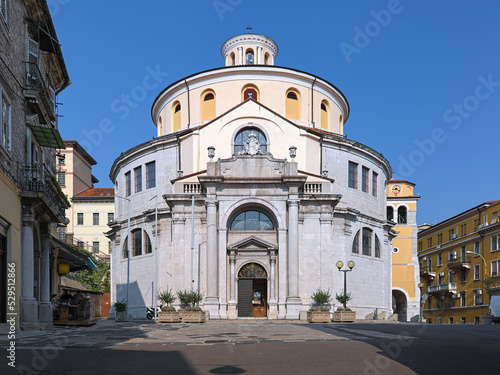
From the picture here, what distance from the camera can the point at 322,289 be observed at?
40000 millimetres

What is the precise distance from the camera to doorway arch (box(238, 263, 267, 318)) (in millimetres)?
40031

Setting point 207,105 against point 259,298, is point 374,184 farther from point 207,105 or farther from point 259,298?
point 207,105

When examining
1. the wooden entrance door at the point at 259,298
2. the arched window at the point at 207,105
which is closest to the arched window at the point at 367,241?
the wooden entrance door at the point at 259,298

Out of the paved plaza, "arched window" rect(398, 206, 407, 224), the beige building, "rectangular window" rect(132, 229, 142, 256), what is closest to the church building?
"rectangular window" rect(132, 229, 142, 256)

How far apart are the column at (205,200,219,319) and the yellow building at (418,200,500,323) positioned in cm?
3629

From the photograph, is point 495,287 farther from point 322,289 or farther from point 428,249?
point 322,289

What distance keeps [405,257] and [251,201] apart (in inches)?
1145

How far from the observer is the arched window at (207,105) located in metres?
48.8

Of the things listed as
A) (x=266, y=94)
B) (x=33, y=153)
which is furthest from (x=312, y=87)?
(x=33, y=153)

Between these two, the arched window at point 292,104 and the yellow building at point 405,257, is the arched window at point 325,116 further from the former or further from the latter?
the yellow building at point 405,257

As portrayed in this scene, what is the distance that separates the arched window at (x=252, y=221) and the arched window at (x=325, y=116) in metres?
13.1

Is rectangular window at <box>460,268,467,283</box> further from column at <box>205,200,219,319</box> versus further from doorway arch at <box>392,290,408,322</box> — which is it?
column at <box>205,200,219,319</box>

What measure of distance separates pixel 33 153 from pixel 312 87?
2892 centimetres

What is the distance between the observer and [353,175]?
154 feet
